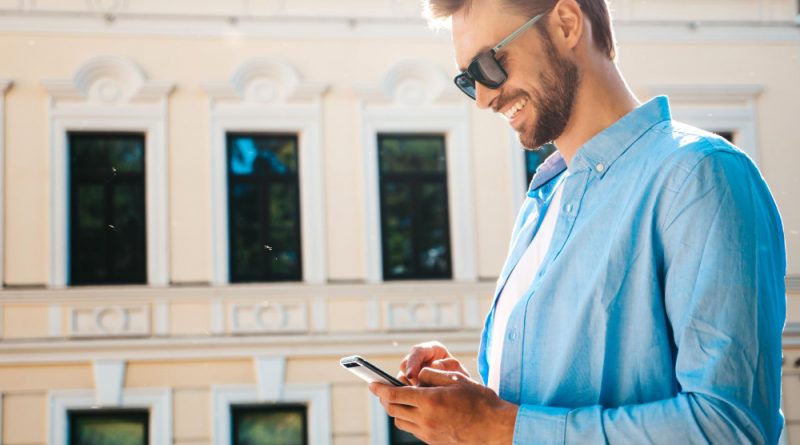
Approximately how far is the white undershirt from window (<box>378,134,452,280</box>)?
7628mm

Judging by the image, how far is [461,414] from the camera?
50.6 inches

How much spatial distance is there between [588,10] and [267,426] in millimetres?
8008

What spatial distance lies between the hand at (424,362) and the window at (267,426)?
761 centimetres

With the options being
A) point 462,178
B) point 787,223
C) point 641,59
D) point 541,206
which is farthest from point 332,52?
point 541,206

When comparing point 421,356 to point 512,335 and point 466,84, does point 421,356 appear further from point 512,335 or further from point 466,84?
point 466,84

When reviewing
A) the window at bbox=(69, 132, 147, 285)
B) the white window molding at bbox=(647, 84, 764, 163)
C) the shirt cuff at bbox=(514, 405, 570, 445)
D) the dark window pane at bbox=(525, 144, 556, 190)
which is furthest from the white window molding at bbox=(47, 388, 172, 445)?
the shirt cuff at bbox=(514, 405, 570, 445)

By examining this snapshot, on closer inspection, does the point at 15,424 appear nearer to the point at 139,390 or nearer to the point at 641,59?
the point at 139,390

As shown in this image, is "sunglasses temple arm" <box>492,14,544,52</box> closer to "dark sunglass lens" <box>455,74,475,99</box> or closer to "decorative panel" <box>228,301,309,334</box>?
"dark sunglass lens" <box>455,74,475,99</box>

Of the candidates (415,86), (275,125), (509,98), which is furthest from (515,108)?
(415,86)

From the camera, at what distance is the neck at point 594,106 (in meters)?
1.50

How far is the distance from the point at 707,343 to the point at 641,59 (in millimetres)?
8983

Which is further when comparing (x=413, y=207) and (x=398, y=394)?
(x=413, y=207)

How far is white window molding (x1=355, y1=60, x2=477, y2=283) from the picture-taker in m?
9.16

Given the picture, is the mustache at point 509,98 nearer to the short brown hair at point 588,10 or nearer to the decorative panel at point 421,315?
the short brown hair at point 588,10
